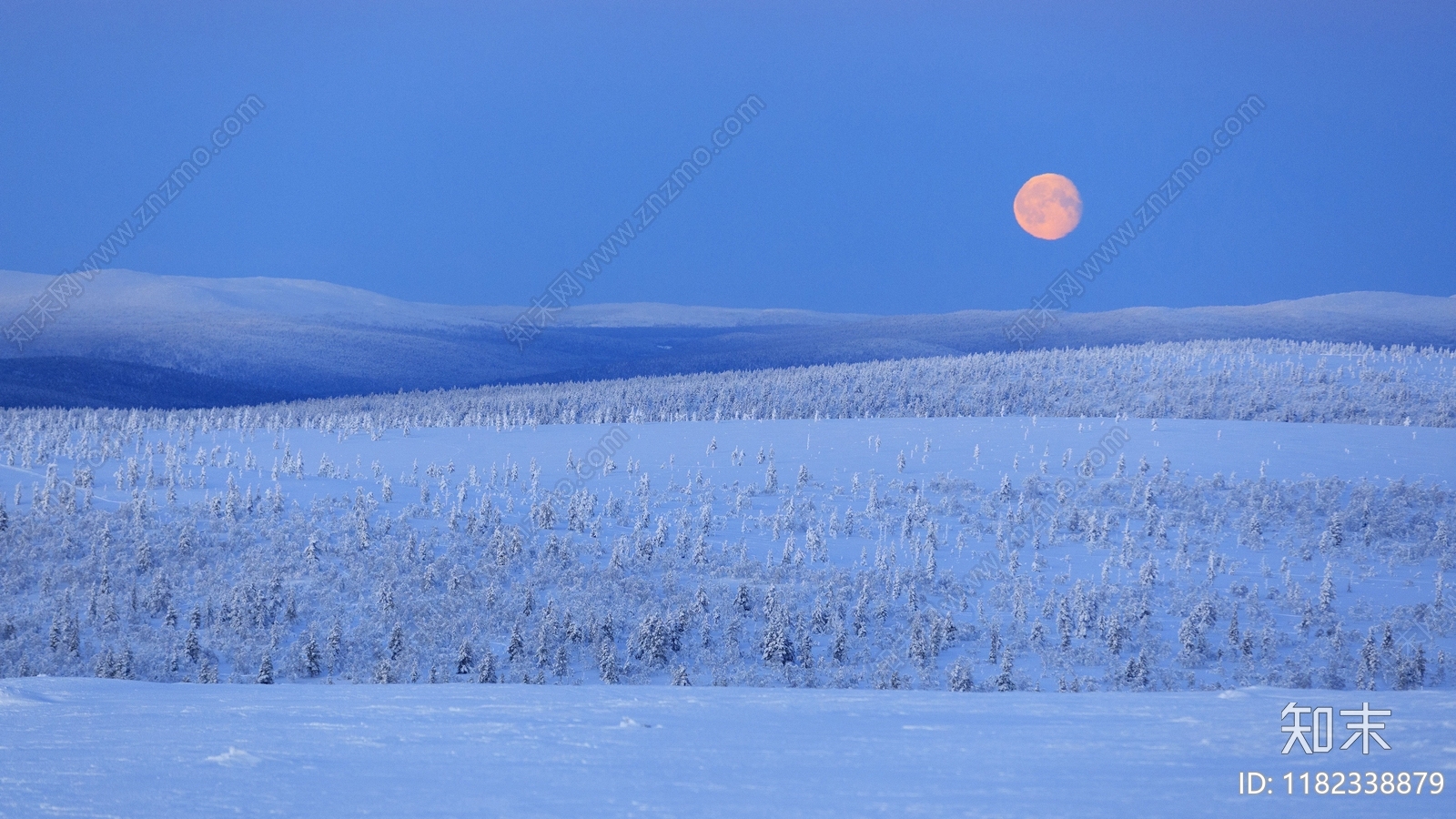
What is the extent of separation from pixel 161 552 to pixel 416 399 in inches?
2218

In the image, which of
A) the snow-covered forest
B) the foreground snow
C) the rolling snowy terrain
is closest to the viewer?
the foreground snow

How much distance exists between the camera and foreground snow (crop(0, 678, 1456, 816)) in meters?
5.57

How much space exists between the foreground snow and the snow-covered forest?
28.3ft

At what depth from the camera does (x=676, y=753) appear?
645 cm

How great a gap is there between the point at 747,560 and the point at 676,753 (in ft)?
52.3

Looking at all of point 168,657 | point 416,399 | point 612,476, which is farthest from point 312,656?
point 416,399

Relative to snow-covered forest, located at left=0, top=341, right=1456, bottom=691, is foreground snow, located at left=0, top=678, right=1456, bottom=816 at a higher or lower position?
lower

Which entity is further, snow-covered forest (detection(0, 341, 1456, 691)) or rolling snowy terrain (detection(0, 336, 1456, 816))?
snow-covered forest (detection(0, 341, 1456, 691))

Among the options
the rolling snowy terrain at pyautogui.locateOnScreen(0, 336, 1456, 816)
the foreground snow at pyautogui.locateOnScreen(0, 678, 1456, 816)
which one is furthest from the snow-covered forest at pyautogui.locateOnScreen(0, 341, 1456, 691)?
the foreground snow at pyautogui.locateOnScreen(0, 678, 1456, 816)

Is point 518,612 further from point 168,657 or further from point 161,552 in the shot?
point 161,552

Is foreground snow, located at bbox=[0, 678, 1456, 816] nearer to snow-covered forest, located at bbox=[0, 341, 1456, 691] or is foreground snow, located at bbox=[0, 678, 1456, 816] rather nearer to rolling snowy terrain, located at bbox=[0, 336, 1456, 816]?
rolling snowy terrain, located at bbox=[0, 336, 1456, 816]

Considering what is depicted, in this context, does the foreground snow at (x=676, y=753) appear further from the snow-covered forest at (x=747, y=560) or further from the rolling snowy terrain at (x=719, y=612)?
the snow-covered forest at (x=747, y=560)

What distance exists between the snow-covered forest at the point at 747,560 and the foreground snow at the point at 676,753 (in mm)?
8617

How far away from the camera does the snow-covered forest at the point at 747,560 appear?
698 inches
